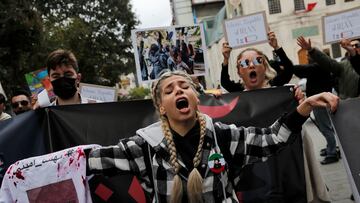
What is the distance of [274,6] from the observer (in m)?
31.5

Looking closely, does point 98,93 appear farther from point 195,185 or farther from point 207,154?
point 195,185

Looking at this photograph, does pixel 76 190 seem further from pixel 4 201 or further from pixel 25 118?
pixel 25 118

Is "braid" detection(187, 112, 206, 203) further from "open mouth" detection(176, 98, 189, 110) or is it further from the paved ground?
the paved ground

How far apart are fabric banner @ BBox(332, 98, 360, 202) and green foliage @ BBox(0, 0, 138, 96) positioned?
1306 centimetres

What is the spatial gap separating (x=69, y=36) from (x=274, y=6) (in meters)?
13.9

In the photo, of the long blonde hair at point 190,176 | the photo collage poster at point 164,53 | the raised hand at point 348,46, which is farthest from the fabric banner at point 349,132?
the photo collage poster at point 164,53

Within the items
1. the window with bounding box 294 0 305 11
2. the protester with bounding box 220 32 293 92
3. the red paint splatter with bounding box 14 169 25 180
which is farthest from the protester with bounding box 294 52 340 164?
the window with bounding box 294 0 305 11

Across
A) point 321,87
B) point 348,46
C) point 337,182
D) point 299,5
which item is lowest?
point 337,182

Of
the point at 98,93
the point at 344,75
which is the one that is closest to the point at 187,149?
the point at 98,93

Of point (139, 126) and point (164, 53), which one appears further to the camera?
point (164, 53)

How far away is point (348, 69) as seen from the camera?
5.56m

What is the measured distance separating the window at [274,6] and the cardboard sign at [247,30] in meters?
27.3

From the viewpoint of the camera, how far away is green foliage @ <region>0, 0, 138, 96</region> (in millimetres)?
15148

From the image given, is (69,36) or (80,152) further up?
(69,36)
